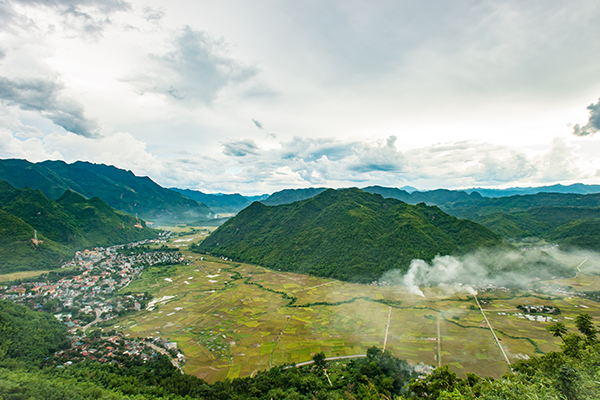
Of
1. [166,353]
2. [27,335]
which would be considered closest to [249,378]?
[166,353]

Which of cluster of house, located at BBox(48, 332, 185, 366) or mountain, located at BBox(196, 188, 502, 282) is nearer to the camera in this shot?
cluster of house, located at BBox(48, 332, 185, 366)

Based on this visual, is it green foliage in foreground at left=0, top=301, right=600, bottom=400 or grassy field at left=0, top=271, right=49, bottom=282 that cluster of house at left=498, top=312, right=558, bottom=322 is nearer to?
green foliage in foreground at left=0, top=301, right=600, bottom=400

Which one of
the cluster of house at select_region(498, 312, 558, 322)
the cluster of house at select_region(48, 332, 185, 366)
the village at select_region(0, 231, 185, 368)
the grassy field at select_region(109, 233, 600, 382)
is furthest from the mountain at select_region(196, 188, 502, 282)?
the cluster of house at select_region(48, 332, 185, 366)

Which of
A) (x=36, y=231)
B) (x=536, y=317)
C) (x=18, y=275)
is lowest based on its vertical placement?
(x=18, y=275)

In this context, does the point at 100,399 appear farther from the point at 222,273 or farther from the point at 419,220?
the point at 419,220

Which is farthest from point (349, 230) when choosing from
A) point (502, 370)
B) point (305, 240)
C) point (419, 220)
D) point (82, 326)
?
point (82, 326)

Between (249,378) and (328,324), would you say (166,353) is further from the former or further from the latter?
(328,324)
